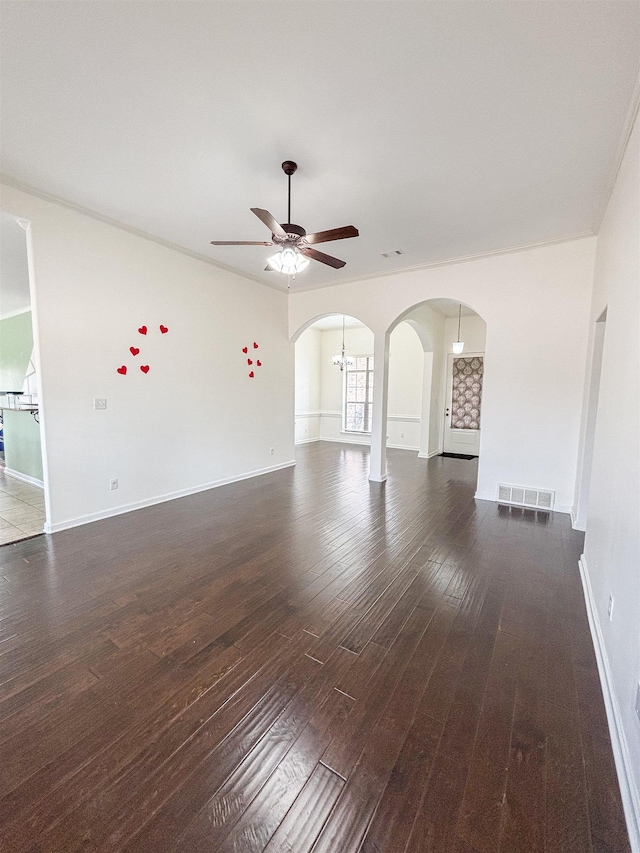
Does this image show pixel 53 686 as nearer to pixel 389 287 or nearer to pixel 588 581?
pixel 588 581

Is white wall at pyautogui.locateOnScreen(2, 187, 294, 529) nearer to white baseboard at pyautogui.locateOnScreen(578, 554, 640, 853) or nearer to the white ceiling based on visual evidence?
the white ceiling

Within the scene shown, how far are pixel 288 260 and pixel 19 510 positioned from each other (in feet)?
14.0

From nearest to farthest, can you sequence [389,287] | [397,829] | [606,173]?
1. [397,829]
2. [606,173]
3. [389,287]

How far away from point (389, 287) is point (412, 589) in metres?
4.30

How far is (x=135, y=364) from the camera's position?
13.8 ft

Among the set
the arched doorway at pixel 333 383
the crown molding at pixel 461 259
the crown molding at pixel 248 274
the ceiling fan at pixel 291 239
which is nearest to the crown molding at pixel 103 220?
the crown molding at pixel 248 274

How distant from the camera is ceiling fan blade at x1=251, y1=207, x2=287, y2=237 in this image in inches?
99.1

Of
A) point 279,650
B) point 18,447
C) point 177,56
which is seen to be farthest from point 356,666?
point 18,447

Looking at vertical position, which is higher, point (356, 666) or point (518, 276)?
point (518, 276)

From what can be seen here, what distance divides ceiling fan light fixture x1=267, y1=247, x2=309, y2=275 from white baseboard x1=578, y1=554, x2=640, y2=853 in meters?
3.35

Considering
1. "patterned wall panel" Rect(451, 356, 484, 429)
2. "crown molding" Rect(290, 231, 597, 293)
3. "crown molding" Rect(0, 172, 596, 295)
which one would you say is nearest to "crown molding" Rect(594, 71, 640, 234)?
"crown molding" Rect(290, 231, 597, 293)

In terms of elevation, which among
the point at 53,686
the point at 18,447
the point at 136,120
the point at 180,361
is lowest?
the point at 53,686

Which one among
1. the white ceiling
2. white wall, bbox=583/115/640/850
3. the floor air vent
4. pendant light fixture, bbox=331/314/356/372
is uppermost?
the white ceiling

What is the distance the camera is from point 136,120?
2.42 m
